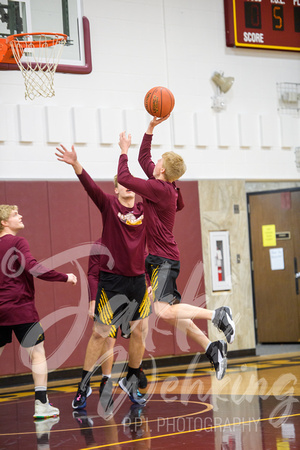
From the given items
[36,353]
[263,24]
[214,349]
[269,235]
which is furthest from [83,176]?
[263,24]

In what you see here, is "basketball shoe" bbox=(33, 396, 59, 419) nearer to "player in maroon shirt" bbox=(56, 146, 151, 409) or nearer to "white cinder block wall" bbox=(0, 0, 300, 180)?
"player in maroon shirt" bbox=(56, 146, 151, 409)

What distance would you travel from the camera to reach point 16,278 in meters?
5.70

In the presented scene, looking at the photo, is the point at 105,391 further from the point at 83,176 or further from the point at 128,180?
the point at 128,180

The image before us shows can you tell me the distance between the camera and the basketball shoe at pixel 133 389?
6.24 meters

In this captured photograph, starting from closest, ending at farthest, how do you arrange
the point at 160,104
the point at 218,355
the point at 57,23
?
the point at 218,355
the point at 160,104
the point at 57,23

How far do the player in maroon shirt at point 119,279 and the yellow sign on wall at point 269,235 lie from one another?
208 inches

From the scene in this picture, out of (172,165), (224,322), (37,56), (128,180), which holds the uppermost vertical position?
(37,56)

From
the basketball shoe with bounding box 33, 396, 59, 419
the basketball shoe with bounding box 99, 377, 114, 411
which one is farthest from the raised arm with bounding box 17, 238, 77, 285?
the basketball shoe with bounding box 99, 377, 114, 411

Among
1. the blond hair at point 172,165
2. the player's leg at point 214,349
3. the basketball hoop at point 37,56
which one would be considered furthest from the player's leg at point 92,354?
the basketball hoop at point 37,56

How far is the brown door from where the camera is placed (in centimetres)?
1098

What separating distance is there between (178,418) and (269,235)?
6.15 metres

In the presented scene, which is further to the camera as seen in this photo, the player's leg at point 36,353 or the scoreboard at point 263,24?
the scoreboard at point 263,24

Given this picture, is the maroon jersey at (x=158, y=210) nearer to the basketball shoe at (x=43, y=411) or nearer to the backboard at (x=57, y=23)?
the basketball shoe at (x=43, y=411)

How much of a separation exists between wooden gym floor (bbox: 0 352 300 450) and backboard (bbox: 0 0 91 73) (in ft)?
13.6
